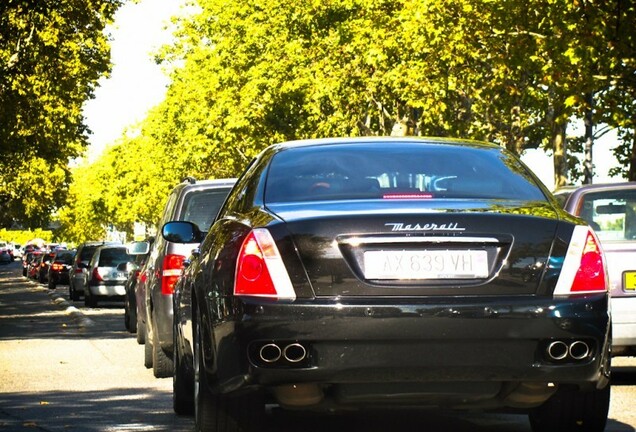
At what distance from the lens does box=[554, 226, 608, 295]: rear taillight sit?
6.79 m

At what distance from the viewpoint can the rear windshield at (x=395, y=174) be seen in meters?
7.40

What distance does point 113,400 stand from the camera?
11203 mm

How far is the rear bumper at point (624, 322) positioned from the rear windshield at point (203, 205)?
3554 millimetres

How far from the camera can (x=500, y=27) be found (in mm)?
31438

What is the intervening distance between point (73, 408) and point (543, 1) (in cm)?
1884

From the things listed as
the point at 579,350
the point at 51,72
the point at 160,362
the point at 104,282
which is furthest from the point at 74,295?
the point at 579,350

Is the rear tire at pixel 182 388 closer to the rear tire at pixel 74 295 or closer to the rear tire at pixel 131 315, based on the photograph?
the rear tire at pixel 131 315

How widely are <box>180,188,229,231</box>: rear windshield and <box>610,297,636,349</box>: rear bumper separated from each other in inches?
140

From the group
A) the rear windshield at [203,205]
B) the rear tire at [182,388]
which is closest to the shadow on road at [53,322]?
the rear windshield at [203,205]

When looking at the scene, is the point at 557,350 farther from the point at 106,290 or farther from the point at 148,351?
the point at 106,290

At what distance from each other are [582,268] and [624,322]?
199 inches

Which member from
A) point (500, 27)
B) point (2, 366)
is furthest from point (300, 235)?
point (500, 27)

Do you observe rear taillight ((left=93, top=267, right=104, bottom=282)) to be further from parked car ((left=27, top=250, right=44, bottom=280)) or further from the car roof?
parked car ((left=27, top=250, right=44, bottom=280))

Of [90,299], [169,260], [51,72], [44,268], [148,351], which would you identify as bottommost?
[44,268]
